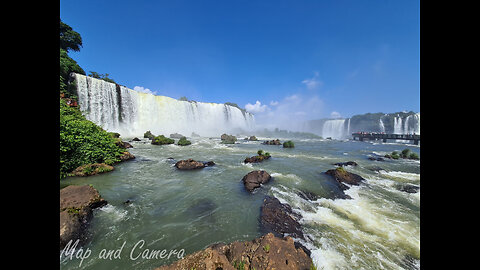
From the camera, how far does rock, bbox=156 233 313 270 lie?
2.65 m

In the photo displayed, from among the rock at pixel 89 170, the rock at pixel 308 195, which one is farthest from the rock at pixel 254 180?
the rock at pixel 89 170

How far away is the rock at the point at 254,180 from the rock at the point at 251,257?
3946 millimetres

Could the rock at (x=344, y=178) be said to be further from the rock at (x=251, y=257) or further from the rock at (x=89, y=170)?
the rock at (x=89, y=170)

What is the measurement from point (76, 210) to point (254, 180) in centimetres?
620

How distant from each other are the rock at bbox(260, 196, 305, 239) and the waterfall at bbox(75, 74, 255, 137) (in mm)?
16510

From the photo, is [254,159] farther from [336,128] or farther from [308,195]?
[336,128]

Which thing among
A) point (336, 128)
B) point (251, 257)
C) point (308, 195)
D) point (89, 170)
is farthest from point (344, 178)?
point (336, 128)

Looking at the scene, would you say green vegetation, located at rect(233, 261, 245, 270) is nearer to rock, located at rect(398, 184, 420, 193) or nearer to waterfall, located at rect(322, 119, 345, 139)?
rock, located at rect(398, 184, 420, 193)
